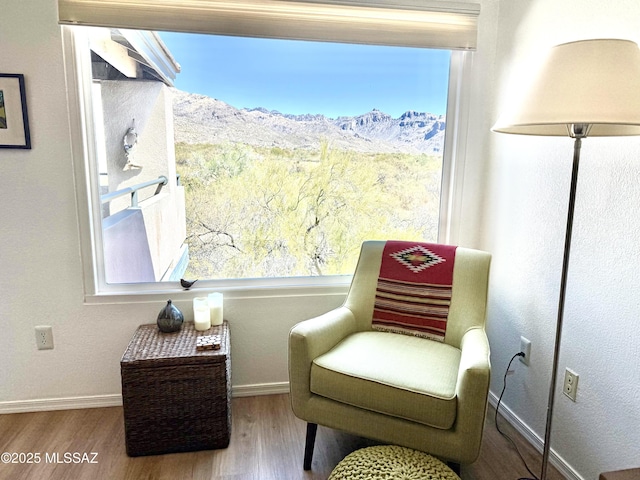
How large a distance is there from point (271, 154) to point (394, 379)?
4.25ft

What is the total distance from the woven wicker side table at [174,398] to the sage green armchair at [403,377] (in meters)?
0.37

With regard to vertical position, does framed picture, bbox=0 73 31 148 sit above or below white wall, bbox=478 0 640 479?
above

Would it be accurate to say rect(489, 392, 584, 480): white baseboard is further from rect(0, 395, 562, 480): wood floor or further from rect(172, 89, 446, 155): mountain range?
rect(172, 89, 446, 155): mountain range

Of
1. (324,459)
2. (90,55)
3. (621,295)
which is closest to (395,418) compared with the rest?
(324,459)

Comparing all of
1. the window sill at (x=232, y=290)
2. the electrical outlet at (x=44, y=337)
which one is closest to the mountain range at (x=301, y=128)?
the window sill at (x=232, y=290)

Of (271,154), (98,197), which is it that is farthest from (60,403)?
(271,154)

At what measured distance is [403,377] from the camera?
1.58 metres

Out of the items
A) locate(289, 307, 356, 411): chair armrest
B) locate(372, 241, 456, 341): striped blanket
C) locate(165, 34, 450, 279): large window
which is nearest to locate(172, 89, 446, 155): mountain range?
locate(165, 34, 450, 279): large window

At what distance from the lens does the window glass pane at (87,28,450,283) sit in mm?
2143

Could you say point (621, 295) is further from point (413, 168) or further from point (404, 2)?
point (404, 2)

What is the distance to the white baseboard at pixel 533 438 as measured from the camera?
1.73 metres

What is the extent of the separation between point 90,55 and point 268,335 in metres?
1.61

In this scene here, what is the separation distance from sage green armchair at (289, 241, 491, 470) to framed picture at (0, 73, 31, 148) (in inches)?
59.4

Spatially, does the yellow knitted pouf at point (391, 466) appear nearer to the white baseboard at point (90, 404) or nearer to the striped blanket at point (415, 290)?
the striped blanket at point (415, 290)
